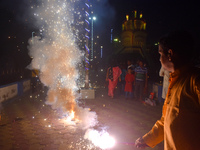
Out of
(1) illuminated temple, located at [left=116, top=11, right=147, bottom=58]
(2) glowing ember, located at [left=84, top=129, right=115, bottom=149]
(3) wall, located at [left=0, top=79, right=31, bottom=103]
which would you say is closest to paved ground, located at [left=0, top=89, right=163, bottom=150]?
(2) glowing ember, located at [left=84, top=129, right=115, bottom=149]

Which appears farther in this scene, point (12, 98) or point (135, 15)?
point (135, 15)

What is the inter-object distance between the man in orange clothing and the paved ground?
3.87ft

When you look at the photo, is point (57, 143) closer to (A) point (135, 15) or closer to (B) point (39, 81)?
(B) point (39, 81)

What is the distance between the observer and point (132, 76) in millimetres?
8281

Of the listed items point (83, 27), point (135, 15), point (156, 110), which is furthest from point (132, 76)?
point (135, 15)

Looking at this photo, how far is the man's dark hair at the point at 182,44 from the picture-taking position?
147 cm

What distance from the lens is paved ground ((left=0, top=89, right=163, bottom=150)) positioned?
375 centimetres

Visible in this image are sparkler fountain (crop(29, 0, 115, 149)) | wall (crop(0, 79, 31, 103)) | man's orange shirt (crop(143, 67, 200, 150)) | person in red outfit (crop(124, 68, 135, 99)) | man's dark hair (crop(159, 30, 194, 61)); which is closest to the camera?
man's orange shirt (crop(143, 67, 200, 150))

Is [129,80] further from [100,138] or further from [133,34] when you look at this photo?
[133,34]

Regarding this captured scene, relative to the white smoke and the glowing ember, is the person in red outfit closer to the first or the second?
the white smoke

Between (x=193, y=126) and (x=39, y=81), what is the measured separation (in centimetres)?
1051

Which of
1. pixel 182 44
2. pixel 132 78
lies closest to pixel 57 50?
pixel 132 78

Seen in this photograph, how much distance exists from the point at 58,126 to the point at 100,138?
A: 1606 millimetres

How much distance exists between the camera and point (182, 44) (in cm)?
148
